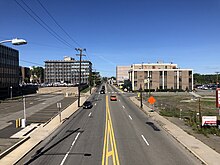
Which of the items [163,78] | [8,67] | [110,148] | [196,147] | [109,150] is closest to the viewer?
[109,150]

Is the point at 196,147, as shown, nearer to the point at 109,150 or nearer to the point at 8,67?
the point at 109,150

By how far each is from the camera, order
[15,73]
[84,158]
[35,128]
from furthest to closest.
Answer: [15,73] < [35,128] < [84,158]

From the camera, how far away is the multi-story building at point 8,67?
214 ft

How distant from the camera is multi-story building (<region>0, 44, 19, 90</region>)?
214ft

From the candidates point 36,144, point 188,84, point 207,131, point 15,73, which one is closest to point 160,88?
point 188,84

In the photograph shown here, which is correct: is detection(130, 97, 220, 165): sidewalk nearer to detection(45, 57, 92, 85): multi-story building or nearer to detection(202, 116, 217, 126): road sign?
detection(202, 116, 217, 126): road sign

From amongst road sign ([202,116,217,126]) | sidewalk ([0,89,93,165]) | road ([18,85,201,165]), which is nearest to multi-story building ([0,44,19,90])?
sidewalk ([0,89,93,165])

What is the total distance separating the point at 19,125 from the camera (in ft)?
78.6

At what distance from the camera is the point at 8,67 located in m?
69.8

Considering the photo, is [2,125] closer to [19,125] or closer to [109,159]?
[19,125]

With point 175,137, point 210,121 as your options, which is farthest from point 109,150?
point 210,121

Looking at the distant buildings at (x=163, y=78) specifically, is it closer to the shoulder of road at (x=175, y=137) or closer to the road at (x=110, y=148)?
the shoulder of road at (x=175, y=137)

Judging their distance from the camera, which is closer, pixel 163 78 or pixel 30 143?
pixel 30 143

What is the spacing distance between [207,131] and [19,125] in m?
19.7
